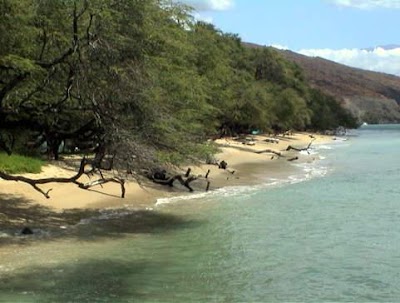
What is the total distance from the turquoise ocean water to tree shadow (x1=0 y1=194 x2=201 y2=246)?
91 mm

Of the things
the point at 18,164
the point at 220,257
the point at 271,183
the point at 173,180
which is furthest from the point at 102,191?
the point at 271,183

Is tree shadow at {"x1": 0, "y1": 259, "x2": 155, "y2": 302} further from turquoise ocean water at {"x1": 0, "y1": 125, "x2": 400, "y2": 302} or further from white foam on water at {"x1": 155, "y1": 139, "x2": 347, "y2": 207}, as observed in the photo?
white foam on water at {"x1": 155, "y1": 139, "x2": 347, "y2": 207}

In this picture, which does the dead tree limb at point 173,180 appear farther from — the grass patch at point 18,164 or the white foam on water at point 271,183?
the grass patch at point 18,164

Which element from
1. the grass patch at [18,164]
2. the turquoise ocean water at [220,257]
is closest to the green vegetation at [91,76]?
the turquoise ocean water at [220,257]

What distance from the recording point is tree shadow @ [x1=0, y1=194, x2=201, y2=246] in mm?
16031

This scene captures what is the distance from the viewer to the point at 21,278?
465 inches

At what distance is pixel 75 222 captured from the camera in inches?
709

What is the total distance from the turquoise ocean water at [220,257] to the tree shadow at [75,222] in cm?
9

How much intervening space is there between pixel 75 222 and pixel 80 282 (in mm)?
6433

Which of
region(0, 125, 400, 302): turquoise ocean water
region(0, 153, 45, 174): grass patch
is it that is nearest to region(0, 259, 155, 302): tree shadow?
region(0, 125, 400, 302): turquoise ocean water

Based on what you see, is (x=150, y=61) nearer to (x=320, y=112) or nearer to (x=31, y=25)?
(x=31, y=25)

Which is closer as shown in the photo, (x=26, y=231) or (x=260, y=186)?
(x=26, y=231)

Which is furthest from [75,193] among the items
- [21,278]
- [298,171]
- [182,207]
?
[298,171]

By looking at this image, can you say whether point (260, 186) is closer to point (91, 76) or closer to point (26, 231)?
point (26, 231)
